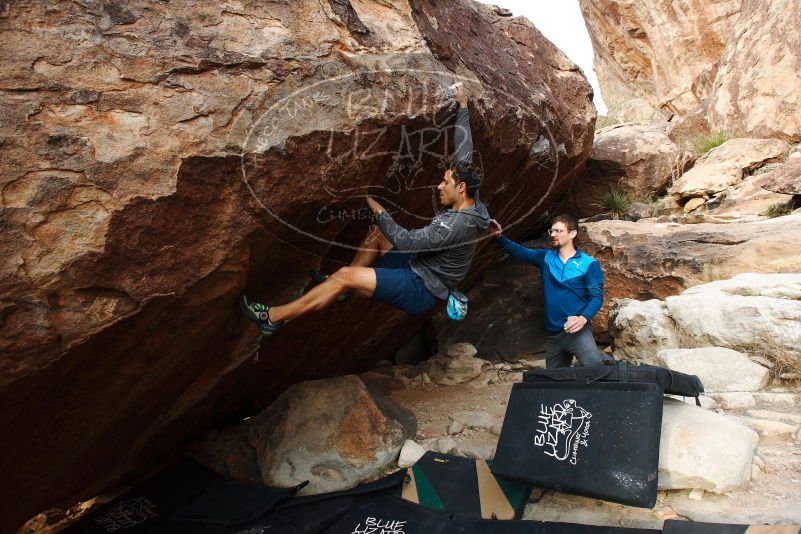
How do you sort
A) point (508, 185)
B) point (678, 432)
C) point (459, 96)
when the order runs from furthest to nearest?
point (508, 185)
point (459, 96)
point (678, 432)

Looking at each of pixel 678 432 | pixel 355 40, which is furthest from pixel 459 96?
pixel 678 432

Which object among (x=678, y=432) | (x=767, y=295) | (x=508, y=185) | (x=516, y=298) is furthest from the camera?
(x=516, y=298)

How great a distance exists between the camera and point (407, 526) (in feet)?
9.32

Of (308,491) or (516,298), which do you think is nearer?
(308,491)

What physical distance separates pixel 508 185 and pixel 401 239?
1.84 m

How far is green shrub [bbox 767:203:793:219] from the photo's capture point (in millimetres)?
5863

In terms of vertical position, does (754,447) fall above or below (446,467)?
above

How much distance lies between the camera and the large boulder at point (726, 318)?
12.1ft

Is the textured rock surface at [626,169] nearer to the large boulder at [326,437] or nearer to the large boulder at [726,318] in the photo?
the large boulder at [726,318]

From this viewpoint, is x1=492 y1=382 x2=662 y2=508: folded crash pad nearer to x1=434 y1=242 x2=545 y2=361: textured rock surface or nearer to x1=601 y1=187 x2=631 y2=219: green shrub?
x1=434 y1=242 x2=545 y2=361: textured rock surface

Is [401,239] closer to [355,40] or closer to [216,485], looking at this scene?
[355,40]

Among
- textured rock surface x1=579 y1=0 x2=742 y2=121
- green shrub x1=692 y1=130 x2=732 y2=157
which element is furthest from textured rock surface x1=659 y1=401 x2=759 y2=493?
textured rock surface x1=579 y1=0 x2=742 y2=121

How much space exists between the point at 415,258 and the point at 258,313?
0.91 metres

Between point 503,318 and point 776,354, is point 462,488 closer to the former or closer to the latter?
point 776,354
